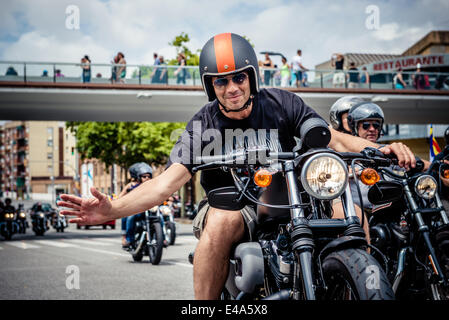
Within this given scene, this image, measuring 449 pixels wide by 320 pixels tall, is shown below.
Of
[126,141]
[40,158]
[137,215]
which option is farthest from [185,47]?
[40,158]

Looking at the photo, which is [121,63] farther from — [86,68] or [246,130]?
[246,130]

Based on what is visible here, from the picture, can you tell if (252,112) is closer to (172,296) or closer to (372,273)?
(372,273)

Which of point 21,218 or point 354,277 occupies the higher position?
point 354,277

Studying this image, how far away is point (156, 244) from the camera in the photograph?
32.3ft

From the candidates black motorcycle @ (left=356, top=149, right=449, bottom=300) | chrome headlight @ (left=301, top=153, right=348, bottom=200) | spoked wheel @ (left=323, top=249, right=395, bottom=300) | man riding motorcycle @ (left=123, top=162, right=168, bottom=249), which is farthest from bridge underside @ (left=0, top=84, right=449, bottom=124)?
spoked wheel @ (left=323, top=249, right=395, bottom=300)

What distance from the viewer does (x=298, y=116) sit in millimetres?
3041

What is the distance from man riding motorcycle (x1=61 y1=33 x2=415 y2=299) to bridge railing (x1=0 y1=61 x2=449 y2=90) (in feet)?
54.6

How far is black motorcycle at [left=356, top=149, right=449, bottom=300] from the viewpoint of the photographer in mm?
3697

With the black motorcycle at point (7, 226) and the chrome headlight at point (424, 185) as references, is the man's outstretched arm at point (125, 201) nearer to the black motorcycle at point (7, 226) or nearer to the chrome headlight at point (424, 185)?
the chrome headlight at point (424, 185)

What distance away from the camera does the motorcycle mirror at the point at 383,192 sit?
2.84 meters

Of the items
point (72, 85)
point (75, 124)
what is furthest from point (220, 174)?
point (75, 124)

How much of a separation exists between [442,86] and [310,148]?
23041mm

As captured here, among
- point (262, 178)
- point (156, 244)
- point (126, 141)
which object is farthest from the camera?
point (126, 141)

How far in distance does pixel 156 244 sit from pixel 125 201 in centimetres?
740
